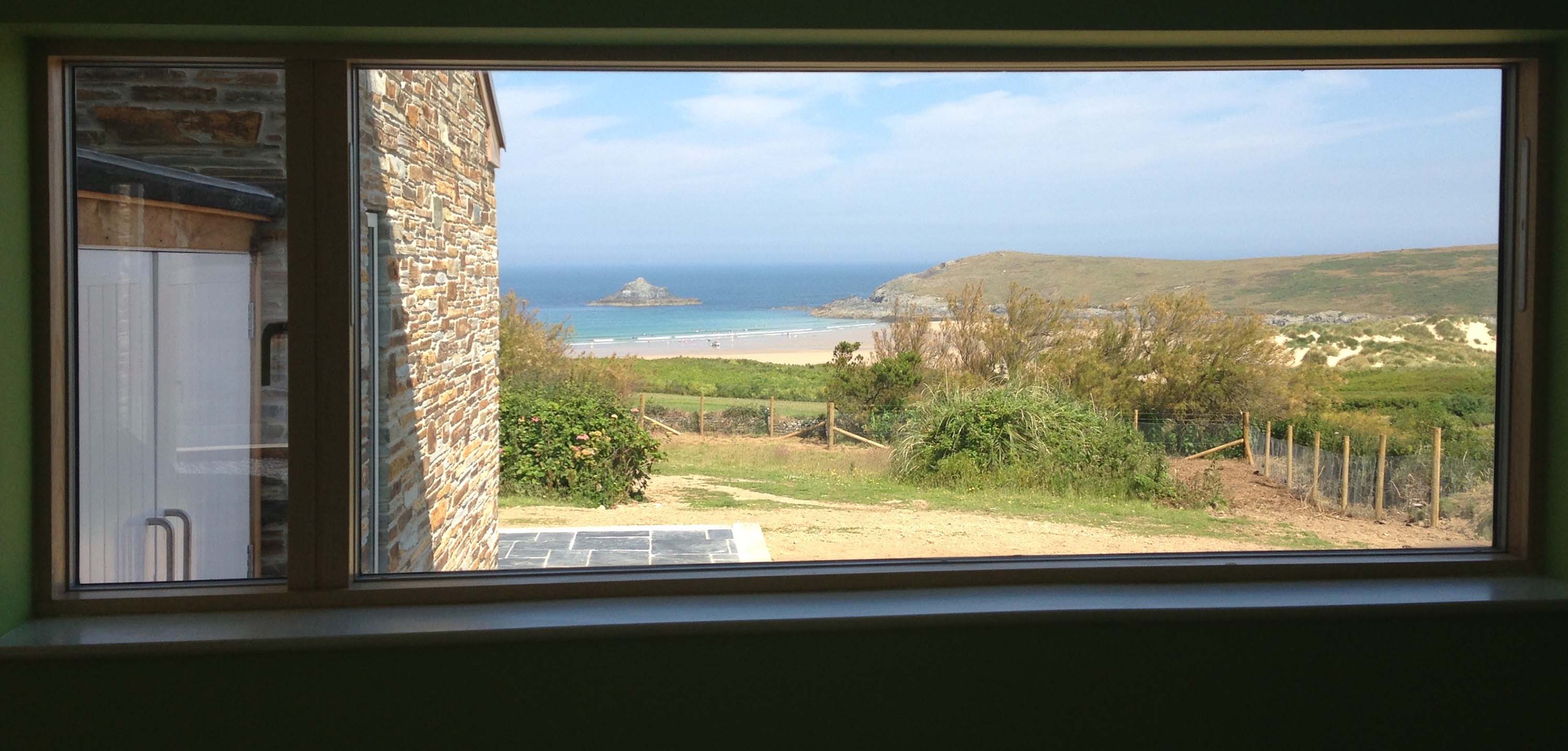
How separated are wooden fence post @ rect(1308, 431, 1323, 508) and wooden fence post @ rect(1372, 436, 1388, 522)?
16 centimetres

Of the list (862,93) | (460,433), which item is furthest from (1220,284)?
(460,433)

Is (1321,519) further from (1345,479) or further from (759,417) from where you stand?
(759,417)

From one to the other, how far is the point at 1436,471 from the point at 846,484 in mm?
1586

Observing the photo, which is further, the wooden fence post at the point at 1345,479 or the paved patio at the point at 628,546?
the wooden fence post at the point at 1345,479

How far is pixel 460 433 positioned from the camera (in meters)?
3.90

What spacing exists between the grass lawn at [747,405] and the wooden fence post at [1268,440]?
1185 mm

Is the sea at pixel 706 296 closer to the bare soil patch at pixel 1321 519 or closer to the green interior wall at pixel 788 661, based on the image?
the green interior wall at pixel 788 661

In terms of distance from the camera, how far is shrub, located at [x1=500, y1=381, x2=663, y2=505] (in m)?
2.94

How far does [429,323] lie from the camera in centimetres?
390

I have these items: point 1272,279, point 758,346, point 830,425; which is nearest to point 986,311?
point 830,425

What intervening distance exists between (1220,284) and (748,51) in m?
1.43

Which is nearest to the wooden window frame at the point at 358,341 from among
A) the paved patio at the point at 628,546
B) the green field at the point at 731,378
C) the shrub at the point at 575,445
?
the paved patio at the point at 628,546

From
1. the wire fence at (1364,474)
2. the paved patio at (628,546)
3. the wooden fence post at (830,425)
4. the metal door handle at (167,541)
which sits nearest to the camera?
the metal door handle at (167,541)

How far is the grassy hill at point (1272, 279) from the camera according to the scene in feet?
9.17
